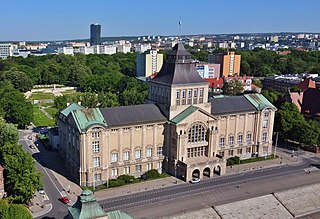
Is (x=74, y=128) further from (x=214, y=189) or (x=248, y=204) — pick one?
(x=248, y=204)

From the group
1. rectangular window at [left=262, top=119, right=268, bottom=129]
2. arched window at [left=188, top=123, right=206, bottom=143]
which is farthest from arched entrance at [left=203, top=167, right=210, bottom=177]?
rectangular window at [left=262, top=119, right=268, bottom=129]

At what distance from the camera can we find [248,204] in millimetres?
62188

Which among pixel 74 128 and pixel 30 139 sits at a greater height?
pixel 74 128

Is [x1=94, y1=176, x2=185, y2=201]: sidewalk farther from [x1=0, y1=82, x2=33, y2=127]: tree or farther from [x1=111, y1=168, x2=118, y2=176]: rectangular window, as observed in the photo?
[x1=0, y1=82, x2=33, y2=127]: tree

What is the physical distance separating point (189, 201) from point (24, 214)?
2866 centimetres

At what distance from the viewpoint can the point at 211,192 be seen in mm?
68938

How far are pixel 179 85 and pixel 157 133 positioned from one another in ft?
35.3

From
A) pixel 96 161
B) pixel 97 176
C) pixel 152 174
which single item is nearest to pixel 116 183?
pixel 97 176

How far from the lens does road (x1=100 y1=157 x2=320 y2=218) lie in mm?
62534

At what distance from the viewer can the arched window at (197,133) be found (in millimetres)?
76812

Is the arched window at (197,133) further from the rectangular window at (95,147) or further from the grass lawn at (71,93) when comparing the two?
the grass lawn at (71,93)

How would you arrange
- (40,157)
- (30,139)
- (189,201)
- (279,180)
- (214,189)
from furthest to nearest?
(30,139) < (40,157) < (279,180) < (214,189) < (189,201)

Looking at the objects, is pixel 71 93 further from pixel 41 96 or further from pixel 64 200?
pixel 64 200

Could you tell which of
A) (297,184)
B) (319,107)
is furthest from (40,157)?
(319,107)
